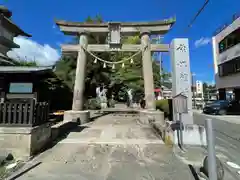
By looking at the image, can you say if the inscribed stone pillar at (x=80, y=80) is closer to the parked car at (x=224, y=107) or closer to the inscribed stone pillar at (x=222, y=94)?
the parked car at (x=224, y=107)

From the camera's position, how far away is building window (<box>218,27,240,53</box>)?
860 inches

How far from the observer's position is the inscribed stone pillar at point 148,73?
41.4 feet

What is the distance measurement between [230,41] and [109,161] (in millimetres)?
23638

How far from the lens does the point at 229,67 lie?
24234mm

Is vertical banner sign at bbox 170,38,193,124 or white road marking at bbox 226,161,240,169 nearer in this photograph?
white road marking at bbox 226,161,240,169

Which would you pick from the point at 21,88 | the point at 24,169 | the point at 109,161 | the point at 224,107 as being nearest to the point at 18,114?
the point at 21,88

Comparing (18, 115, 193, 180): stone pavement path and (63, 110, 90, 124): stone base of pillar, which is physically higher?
(63, 110, 90, 124): stone base of pillar

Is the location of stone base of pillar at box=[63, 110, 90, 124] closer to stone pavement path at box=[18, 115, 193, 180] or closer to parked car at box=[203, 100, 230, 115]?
stone pavement path at box=[18, 115, 193, 180]

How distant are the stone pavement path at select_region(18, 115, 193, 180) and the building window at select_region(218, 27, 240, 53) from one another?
1975 cm

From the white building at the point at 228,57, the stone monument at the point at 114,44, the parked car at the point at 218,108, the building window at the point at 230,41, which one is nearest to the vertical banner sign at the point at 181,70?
the stone monument at the point at 114,44

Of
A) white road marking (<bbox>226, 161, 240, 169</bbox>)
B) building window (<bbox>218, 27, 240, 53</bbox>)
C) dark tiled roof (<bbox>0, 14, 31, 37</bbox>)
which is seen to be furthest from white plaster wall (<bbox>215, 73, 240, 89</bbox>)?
dark tiled roof (<bbox>0, 14, 31, 37</bbox>)

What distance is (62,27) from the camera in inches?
508

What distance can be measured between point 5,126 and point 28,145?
3.16 ft

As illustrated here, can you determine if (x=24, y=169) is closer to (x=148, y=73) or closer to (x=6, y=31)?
(x=148, y=73)
